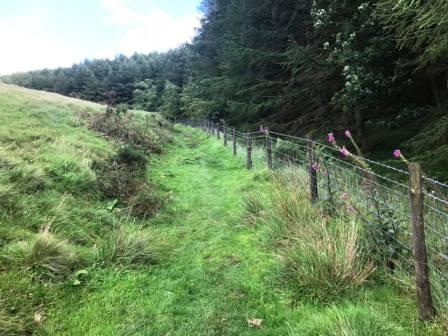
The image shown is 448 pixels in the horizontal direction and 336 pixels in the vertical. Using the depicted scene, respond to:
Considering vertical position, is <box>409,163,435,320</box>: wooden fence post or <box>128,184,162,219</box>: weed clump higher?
<box>409,163,435,320</box>: wooden fence post

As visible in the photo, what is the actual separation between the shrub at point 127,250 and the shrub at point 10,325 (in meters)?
1.31

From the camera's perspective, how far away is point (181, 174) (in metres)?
10.3

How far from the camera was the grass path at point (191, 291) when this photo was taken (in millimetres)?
3268

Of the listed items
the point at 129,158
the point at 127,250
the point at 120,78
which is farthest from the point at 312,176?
→ the point at 120,78

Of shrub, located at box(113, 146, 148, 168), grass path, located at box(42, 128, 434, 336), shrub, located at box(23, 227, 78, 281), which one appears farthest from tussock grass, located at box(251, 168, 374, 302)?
shrub, located at box(113, 146, 148, 168)

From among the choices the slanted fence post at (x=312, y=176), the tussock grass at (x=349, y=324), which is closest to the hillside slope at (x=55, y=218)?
the tussock grass at (x=349, y=324)

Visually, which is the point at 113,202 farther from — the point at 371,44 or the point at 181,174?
the point at 371,44

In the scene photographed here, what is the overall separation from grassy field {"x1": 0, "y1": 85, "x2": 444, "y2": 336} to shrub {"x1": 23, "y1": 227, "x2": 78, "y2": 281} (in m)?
0.01

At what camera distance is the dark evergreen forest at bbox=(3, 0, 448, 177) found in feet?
24.1

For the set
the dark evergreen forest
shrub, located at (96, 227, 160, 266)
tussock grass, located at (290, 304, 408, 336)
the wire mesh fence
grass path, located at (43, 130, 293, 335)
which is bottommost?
grass path, located at (43, 130, 293, 335)

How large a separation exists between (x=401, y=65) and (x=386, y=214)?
738 cm

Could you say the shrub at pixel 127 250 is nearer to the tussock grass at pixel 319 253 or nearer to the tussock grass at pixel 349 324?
the tussock grass at pixel 319 253

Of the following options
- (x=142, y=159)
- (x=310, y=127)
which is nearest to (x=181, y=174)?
(x=142, y=159)

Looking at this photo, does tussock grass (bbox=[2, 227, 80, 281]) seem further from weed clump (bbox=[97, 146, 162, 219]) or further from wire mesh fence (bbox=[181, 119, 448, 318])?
wire mesh fence (bbox=[181, 119, 448, 318])
